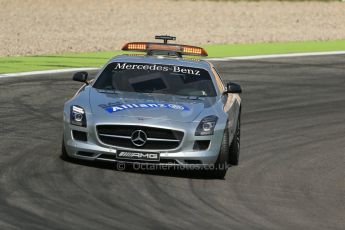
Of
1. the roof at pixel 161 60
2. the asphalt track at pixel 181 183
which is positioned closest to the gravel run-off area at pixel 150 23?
the asphalt track at pixel 181 183

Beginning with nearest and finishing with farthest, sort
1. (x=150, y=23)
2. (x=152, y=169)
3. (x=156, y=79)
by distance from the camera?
(x=152, y=169) → (x=156, y=79) → (x=150, y=23)

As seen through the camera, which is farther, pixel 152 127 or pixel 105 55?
pixel 105 55

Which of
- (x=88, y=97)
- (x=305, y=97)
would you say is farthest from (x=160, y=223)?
(x=305, y=97)

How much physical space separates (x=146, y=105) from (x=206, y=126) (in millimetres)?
756

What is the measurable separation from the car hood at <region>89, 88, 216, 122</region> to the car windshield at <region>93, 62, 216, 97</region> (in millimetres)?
277

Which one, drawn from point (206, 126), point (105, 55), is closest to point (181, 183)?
point (206, 126)

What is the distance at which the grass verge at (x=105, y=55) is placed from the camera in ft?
75.6

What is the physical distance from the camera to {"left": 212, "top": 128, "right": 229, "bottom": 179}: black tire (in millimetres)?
12297

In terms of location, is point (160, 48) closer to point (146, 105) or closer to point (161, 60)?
point (161, 60)

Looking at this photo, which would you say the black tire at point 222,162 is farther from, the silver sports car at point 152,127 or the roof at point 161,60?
the roof at point 161,60

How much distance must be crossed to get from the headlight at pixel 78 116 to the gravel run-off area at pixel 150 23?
44.0ft

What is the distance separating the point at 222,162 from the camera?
40.4 ft

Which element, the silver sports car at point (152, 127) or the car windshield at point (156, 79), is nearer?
the silver sports car at point (152, 127)

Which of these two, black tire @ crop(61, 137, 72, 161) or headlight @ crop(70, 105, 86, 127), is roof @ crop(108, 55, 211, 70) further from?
black tire @ crop(61, 137, 72, 161)
